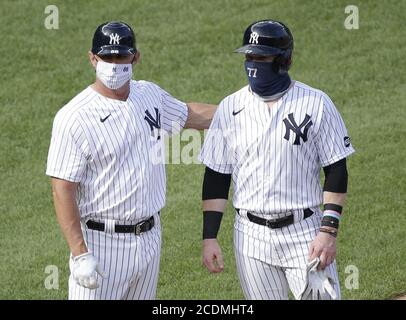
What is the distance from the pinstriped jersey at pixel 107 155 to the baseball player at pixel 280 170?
45cm

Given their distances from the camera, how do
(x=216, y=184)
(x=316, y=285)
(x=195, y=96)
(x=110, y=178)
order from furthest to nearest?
Answer: (x=195, y=96), (x=216, y=184), (x=110, y=178), (x=316, y=285)

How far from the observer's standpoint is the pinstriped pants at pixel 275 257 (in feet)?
19.7

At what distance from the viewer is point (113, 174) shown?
6.11 m

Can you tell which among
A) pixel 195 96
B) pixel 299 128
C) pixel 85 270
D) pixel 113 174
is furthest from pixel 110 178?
pixel 195 96

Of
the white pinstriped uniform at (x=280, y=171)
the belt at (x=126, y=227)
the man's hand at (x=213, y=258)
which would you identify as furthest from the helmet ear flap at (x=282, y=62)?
the belt at (x=126, y=227)

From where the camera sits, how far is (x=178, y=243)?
8.94 meters

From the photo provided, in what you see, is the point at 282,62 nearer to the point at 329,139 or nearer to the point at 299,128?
the point at 299,128

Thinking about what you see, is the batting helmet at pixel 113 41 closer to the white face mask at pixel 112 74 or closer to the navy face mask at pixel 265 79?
the white face mask at pixel 112 74

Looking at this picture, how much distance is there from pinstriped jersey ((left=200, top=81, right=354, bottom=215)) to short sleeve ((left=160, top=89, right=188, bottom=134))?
561 millimetres

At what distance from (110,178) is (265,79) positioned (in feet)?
3.27

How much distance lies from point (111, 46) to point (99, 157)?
0.63m
